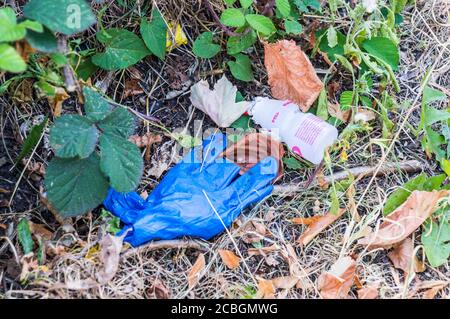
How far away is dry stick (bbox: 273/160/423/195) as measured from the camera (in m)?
1.71

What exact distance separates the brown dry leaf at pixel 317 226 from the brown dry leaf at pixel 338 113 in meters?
0.31

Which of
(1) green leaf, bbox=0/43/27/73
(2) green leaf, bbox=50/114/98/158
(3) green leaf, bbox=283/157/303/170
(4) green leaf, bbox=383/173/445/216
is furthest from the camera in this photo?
(3) green leaf, bbox=283/157/303/170

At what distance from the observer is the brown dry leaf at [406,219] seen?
1561 millimetres

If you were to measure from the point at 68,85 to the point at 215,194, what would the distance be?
51 centimetres

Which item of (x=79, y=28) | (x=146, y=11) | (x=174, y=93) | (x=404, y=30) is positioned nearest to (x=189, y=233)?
(x=174, y=93)

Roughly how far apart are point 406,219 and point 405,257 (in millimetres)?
102

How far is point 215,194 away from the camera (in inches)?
65.1

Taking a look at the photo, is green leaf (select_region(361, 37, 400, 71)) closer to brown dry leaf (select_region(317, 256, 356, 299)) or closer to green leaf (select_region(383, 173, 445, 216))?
green leaf (select_region(383, 173, 445, 216))

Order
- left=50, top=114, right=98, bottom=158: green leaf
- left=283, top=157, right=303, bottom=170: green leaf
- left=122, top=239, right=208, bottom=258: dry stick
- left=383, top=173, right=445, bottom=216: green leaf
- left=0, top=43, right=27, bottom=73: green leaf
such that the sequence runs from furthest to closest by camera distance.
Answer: left=283, top=157, right=303, bottom=170: green leaf, left=383, top=173, right=445, bottom=216: green leaf, left=122, top=239, right=208, bottom=258: dry stick, left=50, top=114, right=98, bottom=158: green leaf, left=0, top=43, right=27, bottom=73: green leaf

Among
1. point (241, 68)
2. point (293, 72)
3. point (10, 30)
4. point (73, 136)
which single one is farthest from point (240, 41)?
point (10, 30)

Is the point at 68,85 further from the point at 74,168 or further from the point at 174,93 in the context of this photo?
the point at 174,93

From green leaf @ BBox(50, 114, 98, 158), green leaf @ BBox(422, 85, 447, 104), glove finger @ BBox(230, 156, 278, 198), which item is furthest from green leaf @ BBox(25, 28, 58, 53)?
green leaf @ BBox(422, 85, 447, 104)

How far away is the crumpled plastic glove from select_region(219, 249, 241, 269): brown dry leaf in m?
0.07

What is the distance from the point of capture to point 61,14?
4.42 feet
